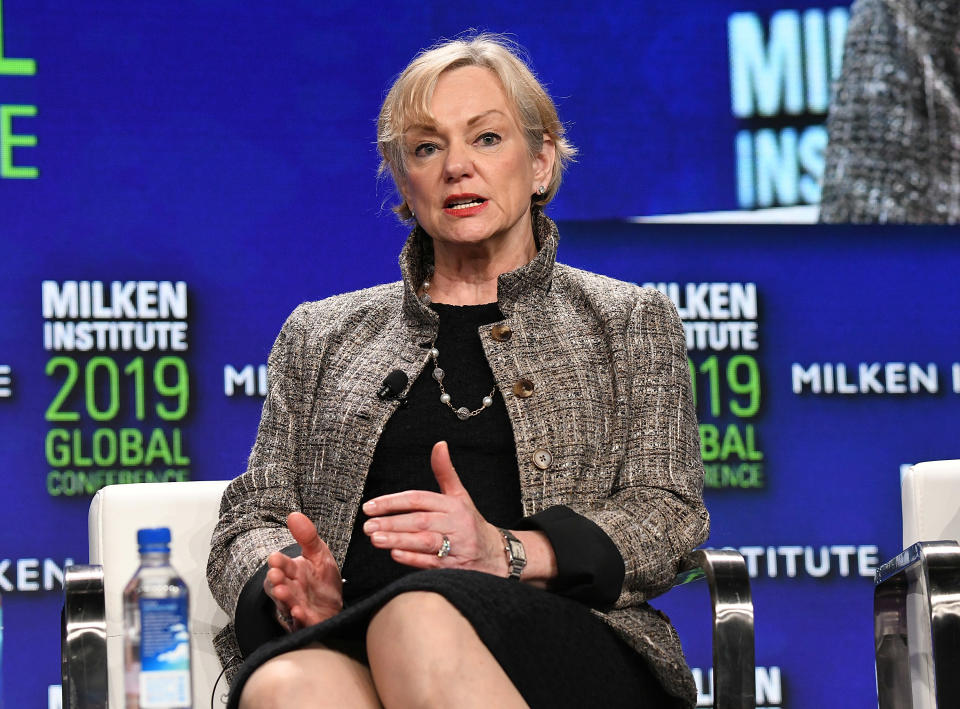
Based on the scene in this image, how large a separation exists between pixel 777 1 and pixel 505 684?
8.35 feet

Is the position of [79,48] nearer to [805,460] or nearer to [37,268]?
[37,268]

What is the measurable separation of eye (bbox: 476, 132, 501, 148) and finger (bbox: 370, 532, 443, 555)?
84 centimetres

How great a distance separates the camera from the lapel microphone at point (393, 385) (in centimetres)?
228

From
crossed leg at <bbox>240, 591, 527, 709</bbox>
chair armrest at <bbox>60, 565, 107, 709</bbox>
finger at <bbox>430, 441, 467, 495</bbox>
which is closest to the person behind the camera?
crossed leg at <bbox>240, 591, 527, 709</bbox>

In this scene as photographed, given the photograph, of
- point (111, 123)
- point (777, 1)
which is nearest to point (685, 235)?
point (777, 1)

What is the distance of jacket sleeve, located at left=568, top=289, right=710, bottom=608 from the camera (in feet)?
6.85

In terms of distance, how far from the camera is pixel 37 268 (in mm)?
3434

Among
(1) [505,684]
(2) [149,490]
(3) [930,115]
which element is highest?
(3) [930,115]

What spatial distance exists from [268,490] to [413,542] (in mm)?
569

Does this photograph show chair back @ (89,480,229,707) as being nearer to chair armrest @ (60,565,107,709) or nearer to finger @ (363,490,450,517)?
chair armrest @ (60,565,107,709)

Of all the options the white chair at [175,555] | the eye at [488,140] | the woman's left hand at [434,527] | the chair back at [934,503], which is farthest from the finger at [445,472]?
the chair back at [934,503]

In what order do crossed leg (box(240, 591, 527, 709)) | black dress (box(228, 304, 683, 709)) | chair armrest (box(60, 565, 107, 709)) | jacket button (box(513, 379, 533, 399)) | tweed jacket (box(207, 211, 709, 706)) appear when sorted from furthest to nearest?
jacket button (box(513, 379, 533, 399)), tweed jacket (box(207, 211, 709, 706)), chair armrest (box(60, 565, 107, 709)), black dress (box(228, 304, 683, 709)), crossed leg (box(240, 591, 527, 709))

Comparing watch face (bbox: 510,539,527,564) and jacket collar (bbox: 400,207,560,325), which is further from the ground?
jacket collar (bbox: 400,207,560,325)

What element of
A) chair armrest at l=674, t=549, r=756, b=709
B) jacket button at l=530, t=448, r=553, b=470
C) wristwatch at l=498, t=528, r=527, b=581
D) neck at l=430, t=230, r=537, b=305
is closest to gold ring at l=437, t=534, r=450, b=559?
wristwatch at l=498, t=528, r=527, b=581
